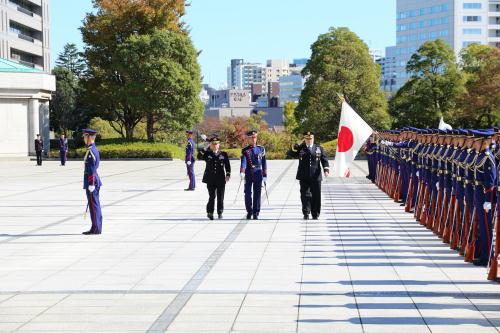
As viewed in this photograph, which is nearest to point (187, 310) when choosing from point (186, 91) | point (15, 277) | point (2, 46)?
point (15, 277)

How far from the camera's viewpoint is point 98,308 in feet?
23.5

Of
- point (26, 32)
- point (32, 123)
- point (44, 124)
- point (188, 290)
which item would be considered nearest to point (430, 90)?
point (44, 124)

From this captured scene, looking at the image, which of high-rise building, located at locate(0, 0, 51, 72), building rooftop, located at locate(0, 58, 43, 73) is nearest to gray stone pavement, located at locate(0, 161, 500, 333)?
building rooftop, located at locate(0, 58, 43, 73)

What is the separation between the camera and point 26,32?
70.8 metres

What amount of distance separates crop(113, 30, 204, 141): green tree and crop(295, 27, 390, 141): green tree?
331 inches

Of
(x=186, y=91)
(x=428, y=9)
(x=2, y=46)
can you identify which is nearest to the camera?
(x=186, y=91)

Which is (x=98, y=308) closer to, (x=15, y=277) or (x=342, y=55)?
(x=15, y=277)

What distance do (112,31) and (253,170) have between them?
39.2 meters

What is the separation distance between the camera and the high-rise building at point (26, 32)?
6394 cm

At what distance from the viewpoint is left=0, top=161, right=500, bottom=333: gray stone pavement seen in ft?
21.8

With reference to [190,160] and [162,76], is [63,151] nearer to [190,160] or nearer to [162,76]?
[162,76]

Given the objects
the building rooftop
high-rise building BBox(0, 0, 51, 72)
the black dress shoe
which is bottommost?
the black dress shoe

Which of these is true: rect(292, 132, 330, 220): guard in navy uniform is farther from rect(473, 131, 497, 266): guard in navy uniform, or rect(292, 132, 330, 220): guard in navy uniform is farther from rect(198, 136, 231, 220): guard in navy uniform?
rect(473, 131, 497, 266): guard in navy uniform

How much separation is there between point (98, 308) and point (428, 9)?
13953 cm
